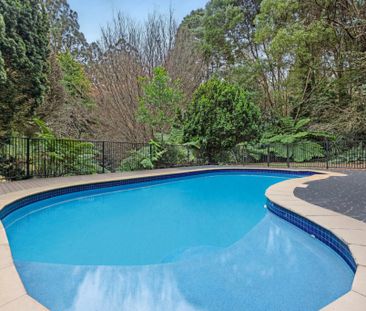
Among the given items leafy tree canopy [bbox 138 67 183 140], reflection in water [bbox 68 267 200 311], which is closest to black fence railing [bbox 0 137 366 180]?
leafy tree canopy [bbox 138 67 183 140]

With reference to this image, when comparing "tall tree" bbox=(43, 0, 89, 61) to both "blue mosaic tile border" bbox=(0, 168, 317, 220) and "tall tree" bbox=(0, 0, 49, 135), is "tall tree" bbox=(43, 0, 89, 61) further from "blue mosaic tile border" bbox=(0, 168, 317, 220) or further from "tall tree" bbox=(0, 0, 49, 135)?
"blue mosaic tile border" bbox=(0, 168, 317, 220)

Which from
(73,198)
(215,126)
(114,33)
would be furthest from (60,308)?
(114,33)

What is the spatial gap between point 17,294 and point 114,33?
12.4 metres

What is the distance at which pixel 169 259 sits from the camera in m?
2.65

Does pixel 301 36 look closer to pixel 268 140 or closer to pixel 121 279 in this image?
pixel 268 140

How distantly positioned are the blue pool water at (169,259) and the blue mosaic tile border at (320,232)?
69 millimetres

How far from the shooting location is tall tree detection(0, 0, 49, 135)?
579cm

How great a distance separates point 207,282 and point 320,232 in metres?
1.43

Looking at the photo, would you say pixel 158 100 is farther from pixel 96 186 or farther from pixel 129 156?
pixel 96 186

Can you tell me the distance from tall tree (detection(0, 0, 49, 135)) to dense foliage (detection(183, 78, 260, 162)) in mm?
5852

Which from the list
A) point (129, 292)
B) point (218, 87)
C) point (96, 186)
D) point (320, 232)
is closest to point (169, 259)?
point (129, 292)

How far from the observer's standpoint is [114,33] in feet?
38.9

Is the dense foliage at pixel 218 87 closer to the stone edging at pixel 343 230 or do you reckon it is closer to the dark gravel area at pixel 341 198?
the dark gravel area at pixel 341 198

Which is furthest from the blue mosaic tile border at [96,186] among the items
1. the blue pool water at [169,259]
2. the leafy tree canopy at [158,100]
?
the leafy tree canopy at [158,100]
